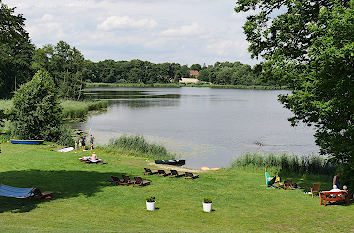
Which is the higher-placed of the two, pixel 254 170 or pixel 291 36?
pixel 291 36

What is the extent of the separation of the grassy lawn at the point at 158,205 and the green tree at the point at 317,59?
387 centimetres

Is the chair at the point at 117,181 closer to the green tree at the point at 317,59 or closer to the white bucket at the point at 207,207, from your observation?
the white bucket at the point at 207,207

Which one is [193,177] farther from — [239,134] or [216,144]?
[239,134]

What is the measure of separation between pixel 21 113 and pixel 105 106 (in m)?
53.6

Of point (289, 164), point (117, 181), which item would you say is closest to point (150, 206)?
point (117, 181)

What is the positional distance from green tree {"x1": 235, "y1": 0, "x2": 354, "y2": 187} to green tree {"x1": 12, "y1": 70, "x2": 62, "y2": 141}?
924 inches

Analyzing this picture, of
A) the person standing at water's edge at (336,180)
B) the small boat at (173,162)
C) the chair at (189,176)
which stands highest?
the person standing at water's edge at (336,180)

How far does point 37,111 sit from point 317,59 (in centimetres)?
2894

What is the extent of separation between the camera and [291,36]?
20297 mm

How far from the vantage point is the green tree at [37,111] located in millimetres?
36125

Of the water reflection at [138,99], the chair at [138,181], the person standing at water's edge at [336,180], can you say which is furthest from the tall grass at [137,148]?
the water reflection at [138,99]

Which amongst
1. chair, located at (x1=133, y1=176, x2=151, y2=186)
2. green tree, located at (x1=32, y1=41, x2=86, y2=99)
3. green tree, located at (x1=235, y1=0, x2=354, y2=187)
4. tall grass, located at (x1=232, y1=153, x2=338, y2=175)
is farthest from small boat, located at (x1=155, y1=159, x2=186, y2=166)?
green tree, located at (x1=32, y1=41, x2=86, y2=99)

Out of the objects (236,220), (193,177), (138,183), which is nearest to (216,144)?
Answer: (193,177)

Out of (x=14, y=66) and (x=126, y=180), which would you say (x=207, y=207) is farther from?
(x=14, y=66)
